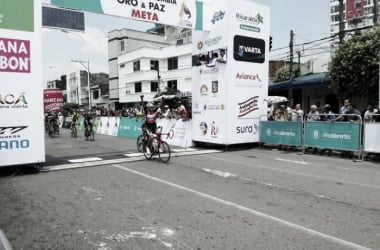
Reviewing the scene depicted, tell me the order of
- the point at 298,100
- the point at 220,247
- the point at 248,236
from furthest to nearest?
the point at 298,100 → the point at 248,236 → the point at 220,247

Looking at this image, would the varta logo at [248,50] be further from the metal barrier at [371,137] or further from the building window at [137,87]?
the building window at [137,87]

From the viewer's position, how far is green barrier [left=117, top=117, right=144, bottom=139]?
2095cm

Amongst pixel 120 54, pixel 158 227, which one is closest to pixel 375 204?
pixel 158 227

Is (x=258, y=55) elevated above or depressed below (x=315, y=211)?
above

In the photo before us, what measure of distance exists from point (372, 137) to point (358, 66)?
9210 mm

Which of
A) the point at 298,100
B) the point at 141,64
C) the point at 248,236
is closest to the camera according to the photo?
the point at 248,236

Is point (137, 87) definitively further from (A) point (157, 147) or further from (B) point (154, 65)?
(A) point (157, 147)

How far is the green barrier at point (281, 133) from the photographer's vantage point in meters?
13.9

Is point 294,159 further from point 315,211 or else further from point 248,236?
point 248,236

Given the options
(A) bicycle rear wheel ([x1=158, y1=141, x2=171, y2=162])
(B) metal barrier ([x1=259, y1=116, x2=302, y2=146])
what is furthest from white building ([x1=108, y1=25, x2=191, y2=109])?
(A) bicycle rear wheel ([x1=158, y1=141, x2=171, y2=162])

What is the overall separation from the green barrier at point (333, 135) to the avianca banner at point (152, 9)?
6080 mm

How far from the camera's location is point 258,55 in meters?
15.3

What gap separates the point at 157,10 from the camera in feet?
43.3

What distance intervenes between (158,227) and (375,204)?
3987mm
